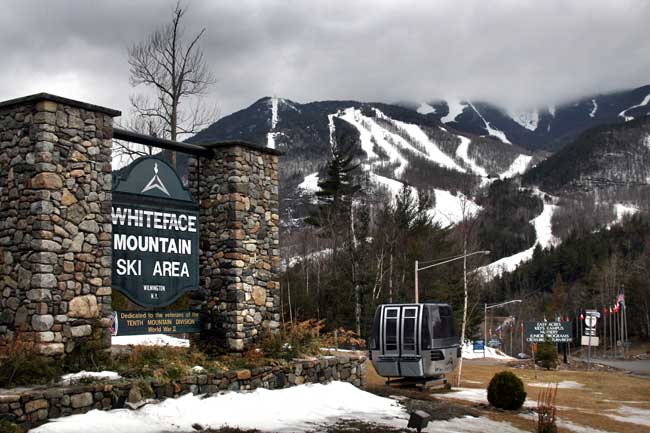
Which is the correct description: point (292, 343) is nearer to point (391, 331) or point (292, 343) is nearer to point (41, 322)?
point (391, 331)

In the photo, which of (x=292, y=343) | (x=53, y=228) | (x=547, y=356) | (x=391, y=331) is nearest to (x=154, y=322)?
(x=53, y=228)

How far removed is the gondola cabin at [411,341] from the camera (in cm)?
2131

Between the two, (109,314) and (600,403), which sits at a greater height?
(109,314)

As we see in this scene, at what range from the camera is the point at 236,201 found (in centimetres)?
1602

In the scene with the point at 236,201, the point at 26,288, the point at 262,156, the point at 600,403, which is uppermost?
the point at 262,156

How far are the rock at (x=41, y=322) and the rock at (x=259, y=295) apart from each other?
5128 millimetres

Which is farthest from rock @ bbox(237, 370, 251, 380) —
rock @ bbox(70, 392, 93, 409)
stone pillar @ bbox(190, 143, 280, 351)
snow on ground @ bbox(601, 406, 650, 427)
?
snow on ground @ bbox(601, 406, 650, 427)

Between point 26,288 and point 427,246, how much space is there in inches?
1830

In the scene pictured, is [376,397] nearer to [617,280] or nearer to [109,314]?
[109,314]

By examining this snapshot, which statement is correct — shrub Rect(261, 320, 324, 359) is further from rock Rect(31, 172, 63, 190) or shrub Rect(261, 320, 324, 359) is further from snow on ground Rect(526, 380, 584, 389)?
snow on ground Rect(526, 380, 584, 389)

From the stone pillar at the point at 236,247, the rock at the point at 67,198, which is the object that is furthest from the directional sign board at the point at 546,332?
the rock at the point at 67,198

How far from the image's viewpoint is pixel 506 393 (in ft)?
61.5

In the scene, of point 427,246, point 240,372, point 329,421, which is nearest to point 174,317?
point 240,372

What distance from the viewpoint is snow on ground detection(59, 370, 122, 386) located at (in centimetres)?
1168
